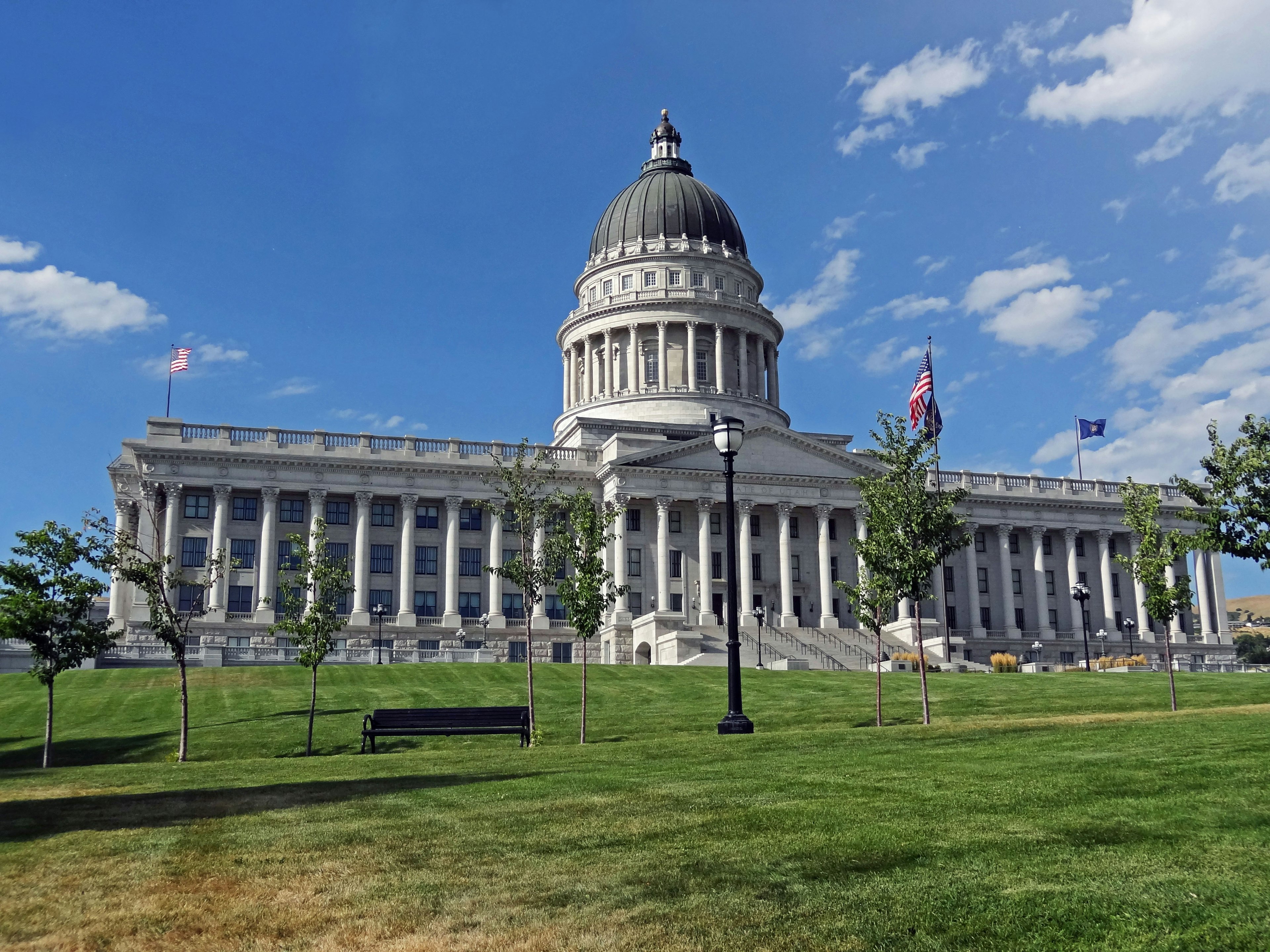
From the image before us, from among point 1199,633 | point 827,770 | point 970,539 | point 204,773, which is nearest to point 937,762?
point 827,770

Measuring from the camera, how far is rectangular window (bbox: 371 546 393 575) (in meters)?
80.8

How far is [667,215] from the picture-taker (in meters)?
108

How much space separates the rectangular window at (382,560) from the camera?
80812mm

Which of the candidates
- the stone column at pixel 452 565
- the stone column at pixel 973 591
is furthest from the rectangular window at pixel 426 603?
the stone column at pixel 973 591

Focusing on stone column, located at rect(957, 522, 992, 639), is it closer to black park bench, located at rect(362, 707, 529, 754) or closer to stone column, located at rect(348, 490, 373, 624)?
stone column, located at rect(348, 490, 373, 624)

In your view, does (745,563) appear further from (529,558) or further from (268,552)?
(529,558)

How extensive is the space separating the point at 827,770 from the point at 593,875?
7.05m

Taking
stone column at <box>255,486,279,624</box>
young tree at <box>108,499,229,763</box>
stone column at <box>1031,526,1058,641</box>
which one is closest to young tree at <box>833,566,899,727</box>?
young tree at <box>108,499,229,763</box>

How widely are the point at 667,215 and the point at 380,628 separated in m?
Answer: 55.4

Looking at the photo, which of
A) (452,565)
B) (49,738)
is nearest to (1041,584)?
(452,565)

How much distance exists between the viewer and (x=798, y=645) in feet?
244

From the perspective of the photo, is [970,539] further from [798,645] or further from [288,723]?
[798,645]

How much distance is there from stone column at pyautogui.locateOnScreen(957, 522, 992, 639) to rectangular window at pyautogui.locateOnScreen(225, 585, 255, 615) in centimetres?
5177

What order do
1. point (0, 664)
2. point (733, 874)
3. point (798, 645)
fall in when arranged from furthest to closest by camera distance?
point (798, 645)
point (0, 664)
point (733, 874)
